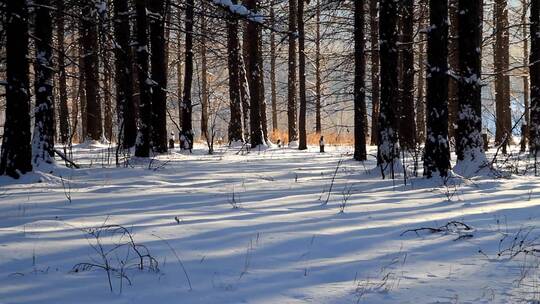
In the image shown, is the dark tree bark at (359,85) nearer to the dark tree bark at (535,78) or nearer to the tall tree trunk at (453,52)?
the tall tree trunk at (453,52)

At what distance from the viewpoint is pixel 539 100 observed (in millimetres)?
13398

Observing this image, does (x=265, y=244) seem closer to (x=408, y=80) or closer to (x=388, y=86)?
(x=388, y=86)

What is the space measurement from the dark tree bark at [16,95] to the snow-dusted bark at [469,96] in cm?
649

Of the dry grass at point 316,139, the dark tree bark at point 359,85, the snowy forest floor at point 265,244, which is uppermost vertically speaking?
the dark tree bark at point 359,85

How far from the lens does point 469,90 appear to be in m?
8.38

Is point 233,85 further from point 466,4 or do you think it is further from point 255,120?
point 466,4

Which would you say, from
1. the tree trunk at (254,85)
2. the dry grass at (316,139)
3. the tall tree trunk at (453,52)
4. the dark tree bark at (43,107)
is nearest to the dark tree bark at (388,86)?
the tall tree trunk at (453,52)

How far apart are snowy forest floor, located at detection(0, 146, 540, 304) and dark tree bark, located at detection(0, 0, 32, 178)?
319mm

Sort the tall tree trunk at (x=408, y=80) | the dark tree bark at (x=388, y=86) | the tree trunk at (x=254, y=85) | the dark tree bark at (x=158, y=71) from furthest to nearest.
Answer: the tree trunk at (x=254, y=85)
the tall tree trunk at (x=408, y=80)
the dark tree bark at (x=158, y=71)
the dark tree bark at (x=388, y=86)

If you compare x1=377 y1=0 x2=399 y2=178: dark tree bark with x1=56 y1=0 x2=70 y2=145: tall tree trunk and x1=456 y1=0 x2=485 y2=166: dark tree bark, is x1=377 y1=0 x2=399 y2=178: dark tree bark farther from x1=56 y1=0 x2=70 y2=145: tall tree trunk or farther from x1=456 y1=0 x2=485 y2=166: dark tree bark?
x1=56 y1=0 x2=70 y2=145: tall tree trunk

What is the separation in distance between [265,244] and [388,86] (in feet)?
17.9

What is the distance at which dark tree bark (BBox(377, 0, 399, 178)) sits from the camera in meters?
8.46

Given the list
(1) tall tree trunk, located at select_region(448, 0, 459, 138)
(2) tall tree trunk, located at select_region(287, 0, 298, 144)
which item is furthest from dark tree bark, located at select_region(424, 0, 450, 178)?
(2) tall tree trunk, located at select_region(287, 0, 298, 144)

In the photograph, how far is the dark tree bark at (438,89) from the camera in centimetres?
747
